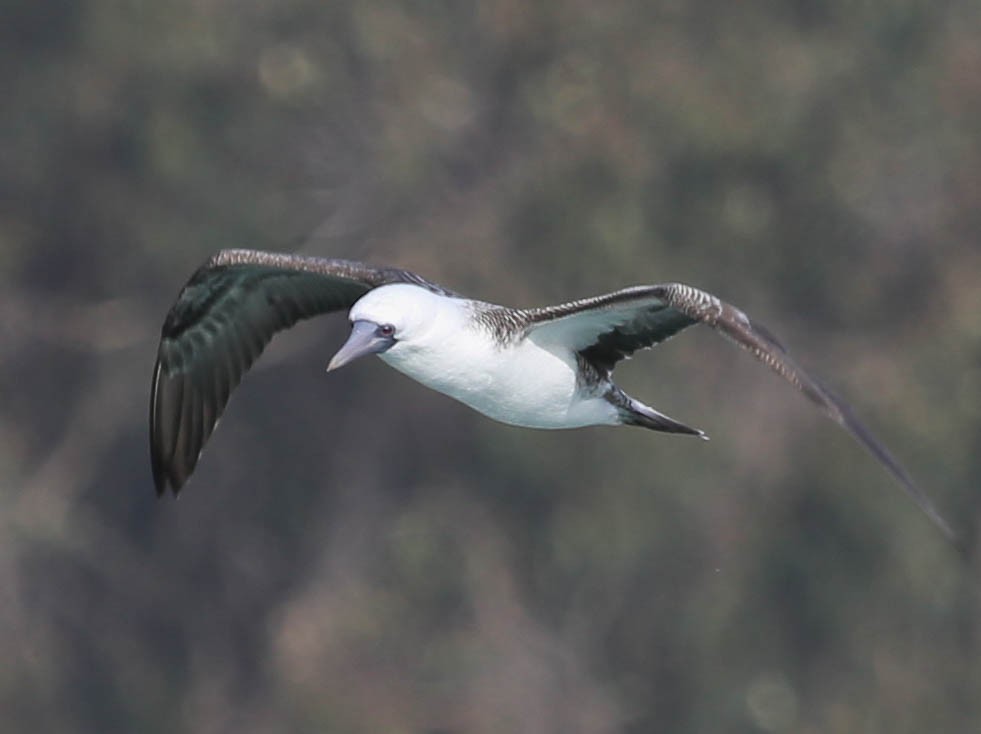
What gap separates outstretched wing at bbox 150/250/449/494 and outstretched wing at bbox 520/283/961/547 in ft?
3.51

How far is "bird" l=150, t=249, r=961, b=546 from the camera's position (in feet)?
22.5

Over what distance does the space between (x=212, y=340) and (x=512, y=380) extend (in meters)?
1.57

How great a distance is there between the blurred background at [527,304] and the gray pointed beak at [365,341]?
1167 cm

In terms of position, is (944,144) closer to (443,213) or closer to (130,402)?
(443,213)

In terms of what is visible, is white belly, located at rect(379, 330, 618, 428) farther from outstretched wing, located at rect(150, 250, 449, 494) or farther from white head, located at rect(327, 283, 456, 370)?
outstretched wing, located at rect(150, 250, 449, 494)

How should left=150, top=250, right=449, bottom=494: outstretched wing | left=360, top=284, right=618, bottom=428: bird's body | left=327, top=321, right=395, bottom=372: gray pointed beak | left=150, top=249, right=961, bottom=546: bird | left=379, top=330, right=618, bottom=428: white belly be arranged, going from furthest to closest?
left=150, top=250, right=449, bottom=494: outstretched wing → left=379, top=330, right=618, bottom=428: white belly → left=360, top=284, right=618, bottom=428: bird's body → left=327, top=321, right=395, bottom=372: gray pointed beak → left=150, top=249, right=961, bottom=546: bird

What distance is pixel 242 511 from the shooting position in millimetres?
22703

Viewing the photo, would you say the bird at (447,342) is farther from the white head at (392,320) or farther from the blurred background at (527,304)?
the blurred background at (527,304)

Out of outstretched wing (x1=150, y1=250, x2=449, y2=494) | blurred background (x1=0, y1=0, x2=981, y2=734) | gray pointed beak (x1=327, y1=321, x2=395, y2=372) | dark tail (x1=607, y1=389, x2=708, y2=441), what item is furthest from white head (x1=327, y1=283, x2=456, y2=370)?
blurred background (x1=0, y1=0, x2=981, y2=734)

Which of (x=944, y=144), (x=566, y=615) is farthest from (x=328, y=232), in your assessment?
(x=944, y=144)

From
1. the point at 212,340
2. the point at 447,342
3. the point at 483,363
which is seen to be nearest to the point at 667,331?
the point at 483,363

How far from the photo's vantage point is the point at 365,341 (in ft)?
23.6

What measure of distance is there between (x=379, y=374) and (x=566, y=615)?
3.15 meters

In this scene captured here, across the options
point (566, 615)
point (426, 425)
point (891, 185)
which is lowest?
point (566, 615)
